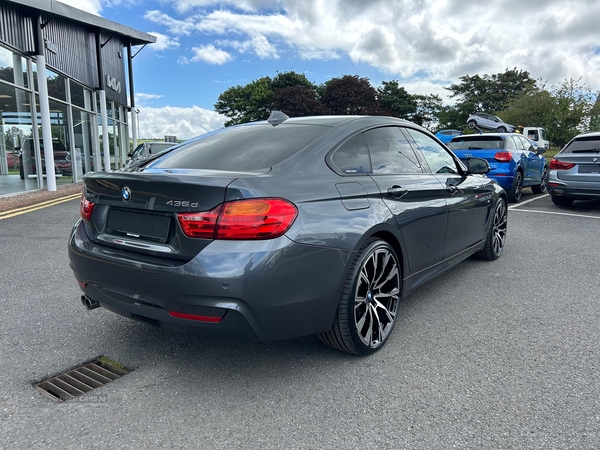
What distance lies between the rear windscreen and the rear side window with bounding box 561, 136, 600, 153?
1.27m

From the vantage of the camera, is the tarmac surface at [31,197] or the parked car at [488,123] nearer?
the tarmac surface at [31,197]

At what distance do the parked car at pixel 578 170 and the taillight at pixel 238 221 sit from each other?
27.0ft

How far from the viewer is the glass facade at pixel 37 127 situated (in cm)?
1154

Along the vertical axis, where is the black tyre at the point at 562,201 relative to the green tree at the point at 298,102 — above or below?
below

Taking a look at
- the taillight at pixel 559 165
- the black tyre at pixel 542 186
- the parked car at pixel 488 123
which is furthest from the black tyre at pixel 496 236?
the parked car at pixel 488 123

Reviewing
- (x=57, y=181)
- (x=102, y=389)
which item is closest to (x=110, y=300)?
(x=102, y=389)

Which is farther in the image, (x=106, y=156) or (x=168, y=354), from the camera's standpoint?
(x=106, y=156)

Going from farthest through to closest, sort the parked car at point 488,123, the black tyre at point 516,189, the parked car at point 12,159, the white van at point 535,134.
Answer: the white van at point 535,134 → the parked car at point 488,123 → the parked car at point 12,159 → the black tyre at point 516,189

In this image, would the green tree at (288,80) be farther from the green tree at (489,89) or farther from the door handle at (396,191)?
the door handle at (396,191)

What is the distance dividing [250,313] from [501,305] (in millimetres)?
2465

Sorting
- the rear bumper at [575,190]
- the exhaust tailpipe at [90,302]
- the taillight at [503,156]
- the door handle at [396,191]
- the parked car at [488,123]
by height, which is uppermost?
the parked car at [488,123]

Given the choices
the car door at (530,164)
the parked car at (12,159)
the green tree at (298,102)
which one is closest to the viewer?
the car door at (530,164)

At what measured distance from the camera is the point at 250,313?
2.21 meters

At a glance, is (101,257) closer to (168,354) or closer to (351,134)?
(168,354)
